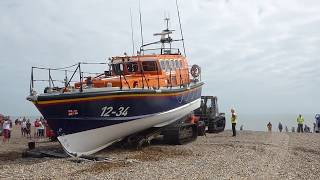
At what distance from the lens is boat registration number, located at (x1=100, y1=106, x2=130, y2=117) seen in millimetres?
12404

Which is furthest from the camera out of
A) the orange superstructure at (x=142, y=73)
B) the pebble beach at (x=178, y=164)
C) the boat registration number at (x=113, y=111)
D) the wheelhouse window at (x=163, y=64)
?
the wheelhouse window at (x=163, y=64)

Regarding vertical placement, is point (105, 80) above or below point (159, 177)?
above

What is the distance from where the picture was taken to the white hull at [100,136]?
40.1 feet

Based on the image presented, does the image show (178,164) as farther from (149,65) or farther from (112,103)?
(149,65)

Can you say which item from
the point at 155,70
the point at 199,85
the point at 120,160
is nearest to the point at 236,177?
the point at 120,160

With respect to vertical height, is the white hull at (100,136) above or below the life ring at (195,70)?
below

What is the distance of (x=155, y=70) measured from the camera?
15633 millimetres

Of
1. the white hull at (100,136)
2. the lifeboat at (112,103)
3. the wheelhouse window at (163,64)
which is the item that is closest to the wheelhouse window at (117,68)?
the lifeboat at (112,103)

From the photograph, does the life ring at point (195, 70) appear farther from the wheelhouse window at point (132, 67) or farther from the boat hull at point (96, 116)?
the boat hull at point (96, 116)

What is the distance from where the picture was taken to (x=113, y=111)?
12602 millimetres

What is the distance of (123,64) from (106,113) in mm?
3465

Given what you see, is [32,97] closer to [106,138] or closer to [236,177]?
[106,138]

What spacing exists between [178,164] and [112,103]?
2660mm

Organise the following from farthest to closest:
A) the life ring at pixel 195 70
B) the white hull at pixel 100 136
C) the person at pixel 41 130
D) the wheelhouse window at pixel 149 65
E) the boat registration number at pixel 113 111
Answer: the person at pixel 41 130, the life ring at pixel 195 70, the wheelhouse window at pixel 149 65, the boat registration number at pixel 113 111, the white hull at pixel 100 136
